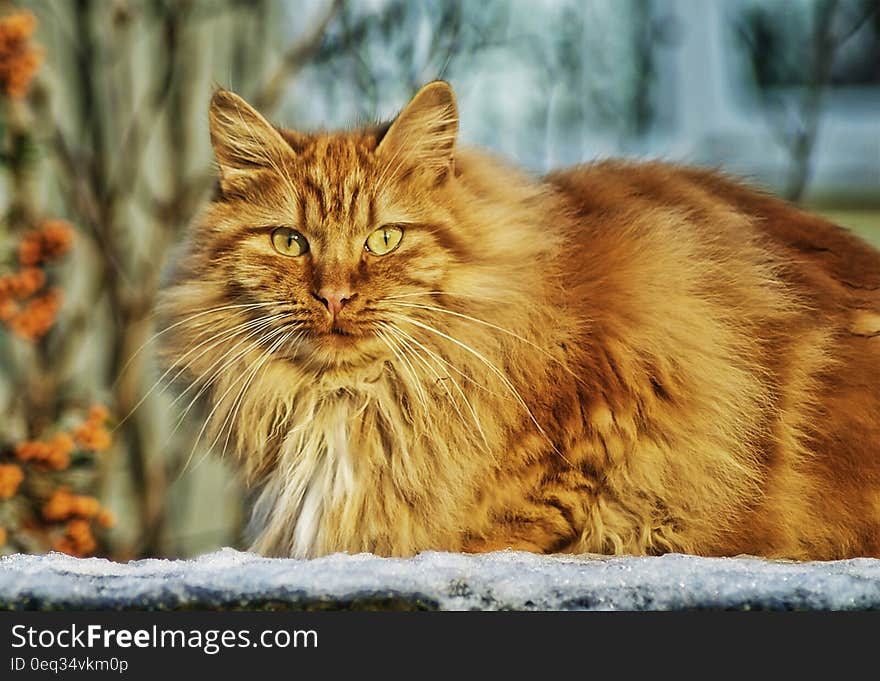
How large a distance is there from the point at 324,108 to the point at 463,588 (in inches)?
103

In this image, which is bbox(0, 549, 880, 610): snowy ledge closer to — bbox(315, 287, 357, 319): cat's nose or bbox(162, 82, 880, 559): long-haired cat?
bbox(162, 82, 880, 559): long-haired cat

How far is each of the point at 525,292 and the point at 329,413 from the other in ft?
1.20

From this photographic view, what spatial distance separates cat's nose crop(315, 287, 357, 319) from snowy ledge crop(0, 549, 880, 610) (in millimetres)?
375

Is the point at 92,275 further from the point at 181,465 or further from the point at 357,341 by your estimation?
the point at 357,341

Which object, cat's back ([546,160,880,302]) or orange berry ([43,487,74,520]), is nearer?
cat's back ([546,160,880,302])

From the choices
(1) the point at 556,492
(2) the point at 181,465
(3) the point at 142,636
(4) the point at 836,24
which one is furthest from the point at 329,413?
(4) the point at 836,24

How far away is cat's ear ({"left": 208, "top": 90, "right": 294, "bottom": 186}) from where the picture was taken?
1610 millimetres

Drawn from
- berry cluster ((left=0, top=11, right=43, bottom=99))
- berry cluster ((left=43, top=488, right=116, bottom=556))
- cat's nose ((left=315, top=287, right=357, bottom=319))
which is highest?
berry cluster ((left=0, top=11, right=43, bottom=99))

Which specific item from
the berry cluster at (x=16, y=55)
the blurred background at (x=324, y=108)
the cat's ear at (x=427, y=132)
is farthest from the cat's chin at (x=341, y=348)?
the blurred background at (x=324, y=108)

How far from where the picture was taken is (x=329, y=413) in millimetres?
1593

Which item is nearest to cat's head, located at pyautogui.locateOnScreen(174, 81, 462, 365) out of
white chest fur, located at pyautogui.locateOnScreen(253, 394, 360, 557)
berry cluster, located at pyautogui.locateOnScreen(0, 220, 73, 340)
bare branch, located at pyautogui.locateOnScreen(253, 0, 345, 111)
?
white chest fur, located at pyautogui.locateOnScreen(253, 394, 360, 557)

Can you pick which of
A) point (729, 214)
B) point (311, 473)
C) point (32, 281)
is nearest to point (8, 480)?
point (32, 281)

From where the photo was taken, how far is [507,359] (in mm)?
1569

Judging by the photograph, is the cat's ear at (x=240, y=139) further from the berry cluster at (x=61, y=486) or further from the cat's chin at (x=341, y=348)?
the berry cluster at (x=61, y=486)
